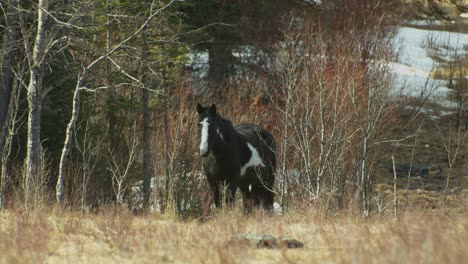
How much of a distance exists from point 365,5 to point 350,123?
528 inches

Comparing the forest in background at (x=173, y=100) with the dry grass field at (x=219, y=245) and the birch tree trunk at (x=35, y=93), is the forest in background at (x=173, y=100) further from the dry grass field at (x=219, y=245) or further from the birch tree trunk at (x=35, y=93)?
the dry grass field at (x=219, y=245)

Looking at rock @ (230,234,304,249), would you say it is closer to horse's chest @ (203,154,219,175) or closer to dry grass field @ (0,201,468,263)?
dry grass field @ (0,201,468,263)

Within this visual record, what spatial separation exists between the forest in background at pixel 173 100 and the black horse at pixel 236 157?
0.52 metres

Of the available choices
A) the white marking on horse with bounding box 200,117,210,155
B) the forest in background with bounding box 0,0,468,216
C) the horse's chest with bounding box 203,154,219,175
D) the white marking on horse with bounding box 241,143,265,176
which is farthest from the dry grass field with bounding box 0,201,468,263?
the white marking on horse with bounding box 241,143,265,176

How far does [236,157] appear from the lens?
14.4 meters

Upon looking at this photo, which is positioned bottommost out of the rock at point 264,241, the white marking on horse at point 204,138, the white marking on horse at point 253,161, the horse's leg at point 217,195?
the horse's leg at point 217,195

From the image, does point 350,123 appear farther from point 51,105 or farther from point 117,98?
point 51,105

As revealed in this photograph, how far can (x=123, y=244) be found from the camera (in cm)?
665

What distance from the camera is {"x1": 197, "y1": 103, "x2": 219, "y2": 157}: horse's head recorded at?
13078 millimetres

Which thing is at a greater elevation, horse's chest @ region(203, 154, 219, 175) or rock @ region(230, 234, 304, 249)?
rock @ region(230, 234, 304, 249)

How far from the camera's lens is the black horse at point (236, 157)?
13430 millimetres

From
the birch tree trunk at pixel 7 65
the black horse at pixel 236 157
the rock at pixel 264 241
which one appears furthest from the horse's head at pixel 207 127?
the rock at pixel 264 241

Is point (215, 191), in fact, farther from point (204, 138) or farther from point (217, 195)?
point (204, 138)

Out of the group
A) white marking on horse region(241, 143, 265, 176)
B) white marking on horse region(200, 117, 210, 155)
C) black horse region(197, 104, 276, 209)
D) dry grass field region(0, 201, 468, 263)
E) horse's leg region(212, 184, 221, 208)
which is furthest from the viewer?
white marking on horse region(241, 143, 265, 176)
